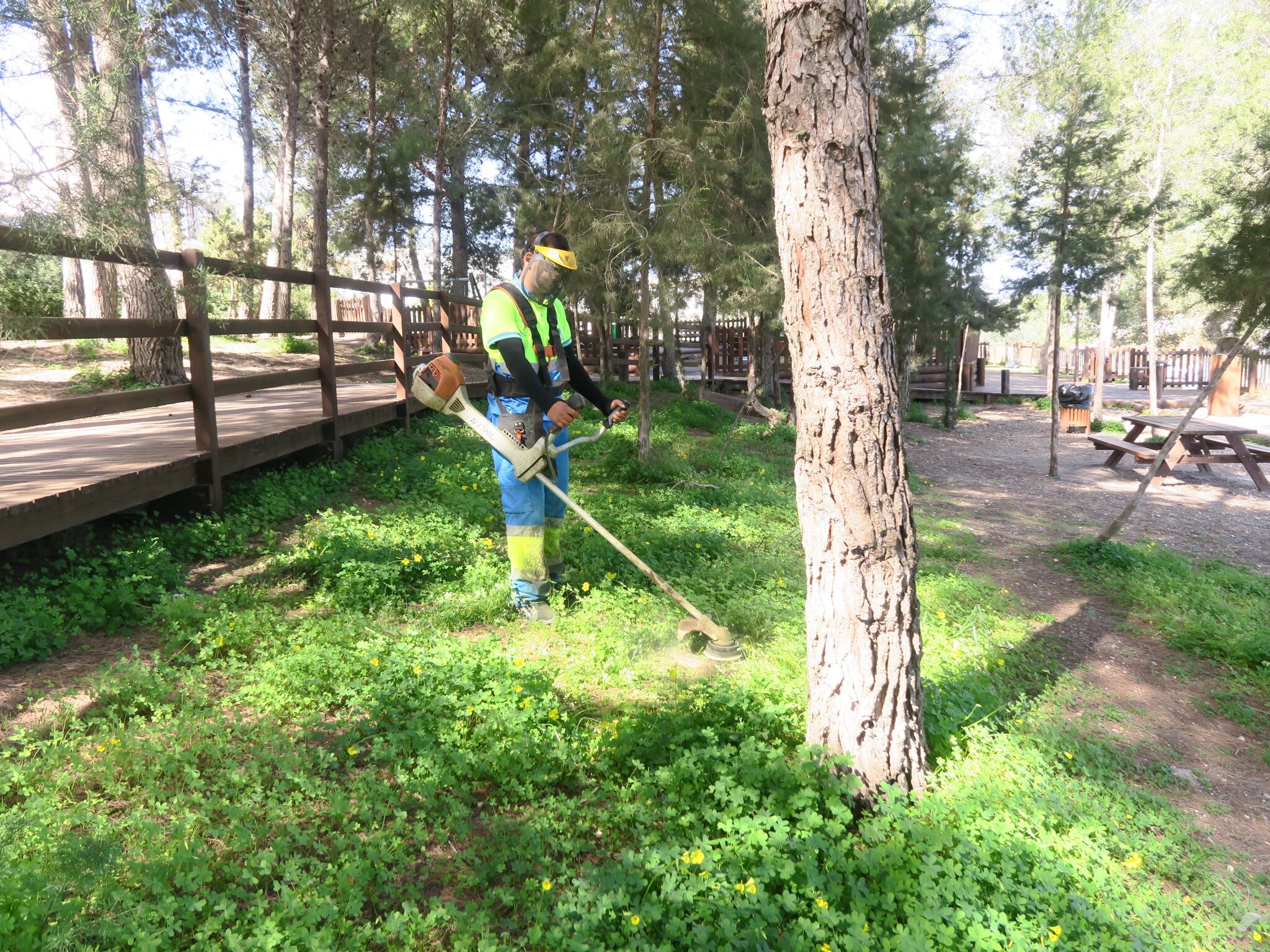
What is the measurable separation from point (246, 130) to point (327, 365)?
55.7 feet

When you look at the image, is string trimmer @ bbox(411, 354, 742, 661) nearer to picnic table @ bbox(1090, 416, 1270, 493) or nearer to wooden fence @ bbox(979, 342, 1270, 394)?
picnic table @ bbox(1090, 416, 1270, 493)

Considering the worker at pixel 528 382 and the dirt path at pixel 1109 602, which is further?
the worker at pixel 528 382

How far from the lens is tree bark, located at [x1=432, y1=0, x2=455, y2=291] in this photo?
15.2m

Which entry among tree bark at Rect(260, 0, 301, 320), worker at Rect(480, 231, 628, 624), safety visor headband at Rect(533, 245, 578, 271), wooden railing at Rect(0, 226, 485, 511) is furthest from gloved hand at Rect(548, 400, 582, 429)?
tree bark at Rect(260, 0, 301, 320)

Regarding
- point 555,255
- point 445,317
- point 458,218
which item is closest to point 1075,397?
point 458,218

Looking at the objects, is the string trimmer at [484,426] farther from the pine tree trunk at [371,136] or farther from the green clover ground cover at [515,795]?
the pine tree trunk at [371,136]

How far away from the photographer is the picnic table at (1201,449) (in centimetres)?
1167

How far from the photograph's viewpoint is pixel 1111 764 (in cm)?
367

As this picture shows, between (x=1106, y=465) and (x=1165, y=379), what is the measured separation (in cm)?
1816

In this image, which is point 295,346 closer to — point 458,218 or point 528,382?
point 458,218

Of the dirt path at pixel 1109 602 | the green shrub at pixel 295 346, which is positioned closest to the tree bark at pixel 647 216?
the dirt path at pixel 1109 602

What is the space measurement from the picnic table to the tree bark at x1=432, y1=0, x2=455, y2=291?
494 inches

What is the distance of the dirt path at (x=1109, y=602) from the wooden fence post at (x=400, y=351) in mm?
6443

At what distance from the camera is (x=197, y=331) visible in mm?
5324
